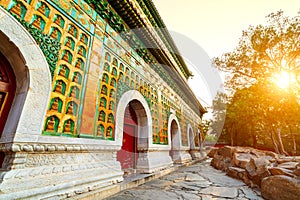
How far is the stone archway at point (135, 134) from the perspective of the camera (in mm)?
3898

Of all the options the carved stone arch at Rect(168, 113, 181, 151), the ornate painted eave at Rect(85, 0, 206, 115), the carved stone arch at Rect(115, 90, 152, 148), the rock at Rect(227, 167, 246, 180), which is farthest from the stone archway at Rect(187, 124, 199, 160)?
the carved stone arch at Rect(115, 90, 152, 148)

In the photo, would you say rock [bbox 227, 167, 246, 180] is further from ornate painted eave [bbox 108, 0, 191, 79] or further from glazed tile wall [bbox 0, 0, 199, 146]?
ornate painted eave [bbox 108, 0, 191, 79]

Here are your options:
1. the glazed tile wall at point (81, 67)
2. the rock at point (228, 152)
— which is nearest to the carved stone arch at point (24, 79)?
the glazed tile wall at point (81, 67)

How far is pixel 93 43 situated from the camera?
2.86 metres

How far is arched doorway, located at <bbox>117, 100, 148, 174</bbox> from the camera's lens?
395cm

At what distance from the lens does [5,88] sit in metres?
1.89

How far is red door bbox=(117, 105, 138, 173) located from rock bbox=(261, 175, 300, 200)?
9.18ft

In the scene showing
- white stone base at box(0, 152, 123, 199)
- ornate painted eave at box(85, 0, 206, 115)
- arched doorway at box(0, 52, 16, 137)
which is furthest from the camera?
ornate painted eave at box(85, 0, 206, 115)

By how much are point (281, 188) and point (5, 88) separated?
4045 millimetres

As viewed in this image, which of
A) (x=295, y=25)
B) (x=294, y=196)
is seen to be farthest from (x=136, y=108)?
(x=295, y=25)

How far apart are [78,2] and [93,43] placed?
0.73 metres

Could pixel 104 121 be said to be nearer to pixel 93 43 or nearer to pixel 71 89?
pixel 71 89

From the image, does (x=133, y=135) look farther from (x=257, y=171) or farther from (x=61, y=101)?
(x=257, y=171)

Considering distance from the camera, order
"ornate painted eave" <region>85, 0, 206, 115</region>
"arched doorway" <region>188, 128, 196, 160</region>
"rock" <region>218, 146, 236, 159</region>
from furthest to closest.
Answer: "arched doorway" <region>188, 128, 196, 160</region> → "rock" <region>218, 146, 236, 159</region> → "ornate painted eave" <region>85, 0, 206, 115</region>
